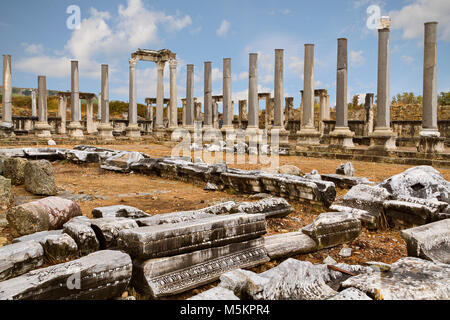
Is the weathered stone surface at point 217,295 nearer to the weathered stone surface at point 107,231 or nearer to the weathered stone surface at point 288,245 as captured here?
the weathered stone surface at point 288,245

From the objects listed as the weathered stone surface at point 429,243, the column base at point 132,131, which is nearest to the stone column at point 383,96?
the weathered stone surface at point 429,243

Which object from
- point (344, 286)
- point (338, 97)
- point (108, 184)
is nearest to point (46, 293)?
point (344, 286)

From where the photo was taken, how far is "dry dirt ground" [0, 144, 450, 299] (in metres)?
4.20

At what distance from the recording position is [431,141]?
13250mm

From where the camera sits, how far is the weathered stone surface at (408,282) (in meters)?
2.52

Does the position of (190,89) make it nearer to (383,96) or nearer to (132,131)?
(132,131)

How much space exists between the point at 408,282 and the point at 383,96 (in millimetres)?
14487

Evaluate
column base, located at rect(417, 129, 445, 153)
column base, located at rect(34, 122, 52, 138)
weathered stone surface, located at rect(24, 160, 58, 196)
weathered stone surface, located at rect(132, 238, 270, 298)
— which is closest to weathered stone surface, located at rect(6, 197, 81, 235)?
weathered stone surface, located at rect(132, 238, 270, 298)

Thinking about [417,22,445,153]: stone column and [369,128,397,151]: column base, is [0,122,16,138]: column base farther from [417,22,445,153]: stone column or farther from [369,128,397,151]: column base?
[417,22,445,153]: stone column

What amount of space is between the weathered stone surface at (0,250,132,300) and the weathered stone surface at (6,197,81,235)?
188 centimetres

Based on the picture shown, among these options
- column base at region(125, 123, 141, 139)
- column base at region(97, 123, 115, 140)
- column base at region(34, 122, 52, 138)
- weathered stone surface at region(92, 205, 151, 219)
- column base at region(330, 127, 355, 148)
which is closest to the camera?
weathered stone surface at region(92, 205, 151, 219)

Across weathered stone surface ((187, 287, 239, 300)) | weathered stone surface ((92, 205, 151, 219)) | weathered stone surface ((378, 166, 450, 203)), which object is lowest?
weathered stone surface ((187, 287, 239, 300))

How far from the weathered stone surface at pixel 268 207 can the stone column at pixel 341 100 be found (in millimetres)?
12195

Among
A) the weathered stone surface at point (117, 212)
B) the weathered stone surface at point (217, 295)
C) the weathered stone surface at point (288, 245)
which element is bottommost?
the weathered stone surface at point (288, 245)
